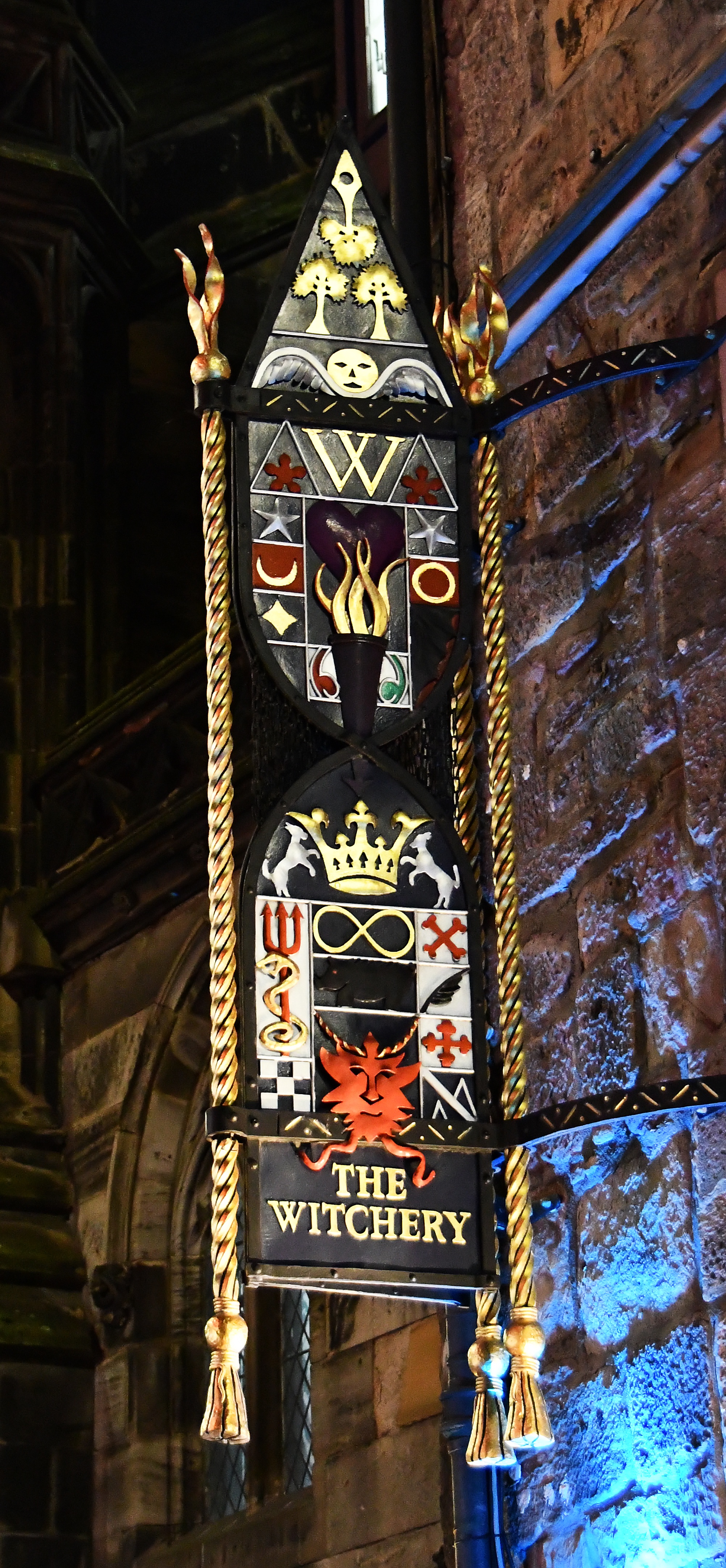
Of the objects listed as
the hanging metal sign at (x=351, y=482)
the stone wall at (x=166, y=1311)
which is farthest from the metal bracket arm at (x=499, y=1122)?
the stone wall at (x=166, y=1311)

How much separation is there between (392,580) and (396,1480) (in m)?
3.13

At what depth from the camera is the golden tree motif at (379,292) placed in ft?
18.1

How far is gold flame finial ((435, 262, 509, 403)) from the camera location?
562 cm

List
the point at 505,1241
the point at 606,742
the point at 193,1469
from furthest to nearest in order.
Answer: the point at 193,1469
the point at 606,742
the point at 505,1241

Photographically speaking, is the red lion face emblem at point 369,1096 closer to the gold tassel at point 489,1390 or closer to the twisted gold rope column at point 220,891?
the twisted gold rope column at point 220,891

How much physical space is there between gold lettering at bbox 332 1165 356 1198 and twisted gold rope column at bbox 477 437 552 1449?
0.31 meters

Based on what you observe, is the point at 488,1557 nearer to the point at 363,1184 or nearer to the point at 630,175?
the point at 363,1184

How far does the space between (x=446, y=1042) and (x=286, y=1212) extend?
457mm

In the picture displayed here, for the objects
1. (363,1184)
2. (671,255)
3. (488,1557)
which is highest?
(671,255)

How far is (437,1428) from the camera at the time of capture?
731 centimetres

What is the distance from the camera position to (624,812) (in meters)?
5.45

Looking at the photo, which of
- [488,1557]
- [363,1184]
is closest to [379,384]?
[363,1184]

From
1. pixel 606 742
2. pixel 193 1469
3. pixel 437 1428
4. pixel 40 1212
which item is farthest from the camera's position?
pixel 40 1212

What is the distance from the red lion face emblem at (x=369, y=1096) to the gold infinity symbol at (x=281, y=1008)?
52 millimetres
